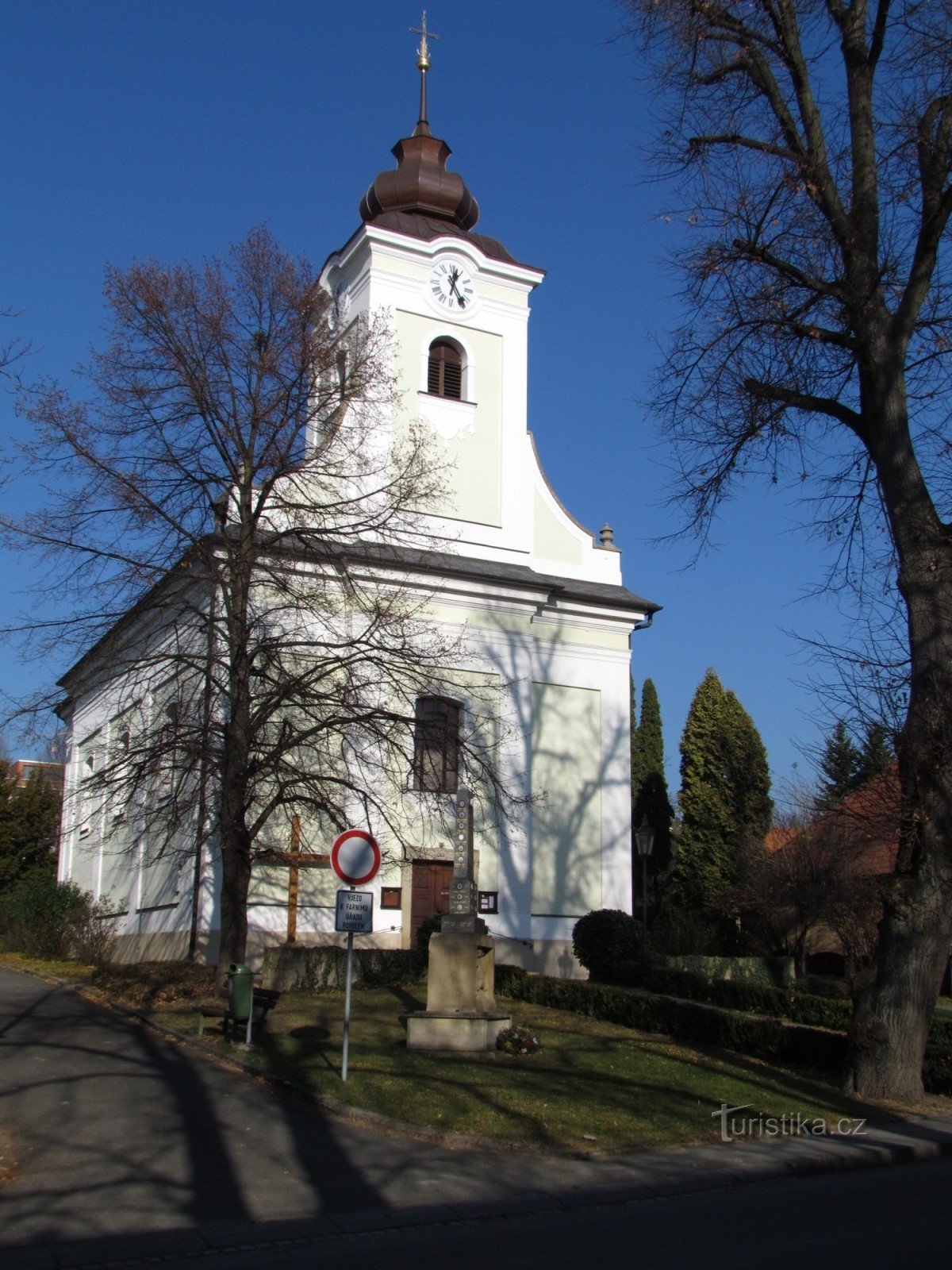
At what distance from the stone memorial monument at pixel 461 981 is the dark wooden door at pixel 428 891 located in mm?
7344


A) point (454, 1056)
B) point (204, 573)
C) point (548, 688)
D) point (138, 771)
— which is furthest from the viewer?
point (548, 688)

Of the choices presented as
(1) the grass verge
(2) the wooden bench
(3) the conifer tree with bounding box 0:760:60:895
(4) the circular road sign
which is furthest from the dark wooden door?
(3) the conifer tree with bounding box 0:760:60:895

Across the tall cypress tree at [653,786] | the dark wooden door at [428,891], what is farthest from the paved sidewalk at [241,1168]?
the tall cypress tree at [653,786]

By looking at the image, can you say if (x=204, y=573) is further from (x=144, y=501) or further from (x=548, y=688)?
(x=548, y=688)

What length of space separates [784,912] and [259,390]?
19.3 meters

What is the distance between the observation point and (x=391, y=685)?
1848 cm

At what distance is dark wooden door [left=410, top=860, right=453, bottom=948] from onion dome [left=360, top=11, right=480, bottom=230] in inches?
591

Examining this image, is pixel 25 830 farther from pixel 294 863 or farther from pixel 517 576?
pixel 517 576

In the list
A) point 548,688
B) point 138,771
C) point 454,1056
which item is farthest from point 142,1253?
point 548,688

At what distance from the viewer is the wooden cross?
21.3m

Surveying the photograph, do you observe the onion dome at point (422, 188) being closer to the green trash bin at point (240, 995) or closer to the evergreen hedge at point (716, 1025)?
the evergreen hedge at point (716, 1025)

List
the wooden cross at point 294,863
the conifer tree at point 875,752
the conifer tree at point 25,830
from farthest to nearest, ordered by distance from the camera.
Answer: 1. the conifer tree at point 25,830
2. the wooden cross at point 294,863
3. the conifer tree at point 875,752

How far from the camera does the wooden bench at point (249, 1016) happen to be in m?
14.3

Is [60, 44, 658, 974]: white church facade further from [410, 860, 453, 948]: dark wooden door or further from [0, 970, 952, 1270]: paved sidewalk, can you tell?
[0, 970, 952, 1270]: paved sidewalk
